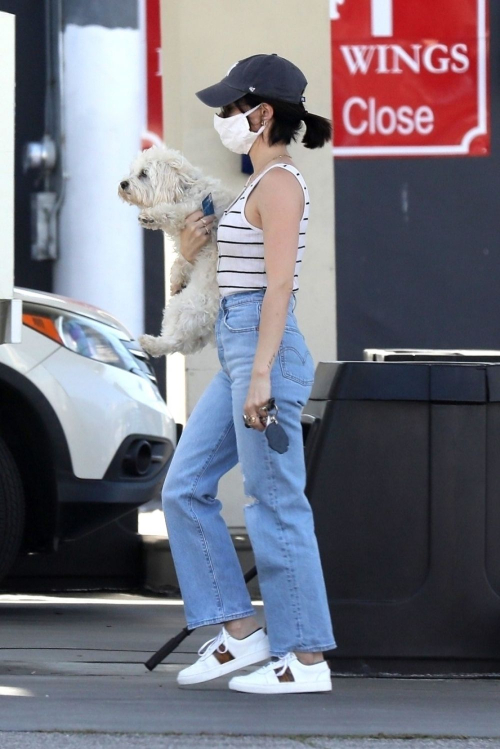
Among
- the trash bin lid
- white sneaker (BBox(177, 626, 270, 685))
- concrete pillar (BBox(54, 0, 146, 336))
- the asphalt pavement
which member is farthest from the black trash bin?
concrete pillar (BBox(54, 0, 146, 336))

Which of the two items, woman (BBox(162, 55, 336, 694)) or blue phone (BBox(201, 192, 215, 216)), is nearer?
woman (BBox(162, 55, 336, 694))

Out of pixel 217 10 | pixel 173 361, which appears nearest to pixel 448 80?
pixel 217 10

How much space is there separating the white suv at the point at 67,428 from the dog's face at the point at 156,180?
4.35 feet

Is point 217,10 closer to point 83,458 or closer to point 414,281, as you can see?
point 414,281

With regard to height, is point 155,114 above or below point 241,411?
above

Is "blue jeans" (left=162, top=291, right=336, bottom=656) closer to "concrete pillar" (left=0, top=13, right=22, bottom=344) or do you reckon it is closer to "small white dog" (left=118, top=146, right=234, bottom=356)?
"small white dog" (left=118, top=146, right=234, bottom=356)

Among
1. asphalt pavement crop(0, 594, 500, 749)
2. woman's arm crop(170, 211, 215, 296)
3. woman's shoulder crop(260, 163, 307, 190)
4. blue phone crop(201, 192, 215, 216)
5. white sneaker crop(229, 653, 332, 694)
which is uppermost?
woman's shoulder crop(260, 163, 307, 190)

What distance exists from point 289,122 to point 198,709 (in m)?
1.67

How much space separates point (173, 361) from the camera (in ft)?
25.6

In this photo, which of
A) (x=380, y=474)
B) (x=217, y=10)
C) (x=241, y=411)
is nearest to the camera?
(x=241, y=411)

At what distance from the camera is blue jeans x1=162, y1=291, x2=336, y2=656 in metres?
3.83

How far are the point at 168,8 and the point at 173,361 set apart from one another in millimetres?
1975

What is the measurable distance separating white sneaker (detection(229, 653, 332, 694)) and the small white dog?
0.98m

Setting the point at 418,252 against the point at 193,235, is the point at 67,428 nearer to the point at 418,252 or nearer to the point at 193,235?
the point at 193,235
